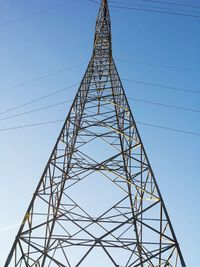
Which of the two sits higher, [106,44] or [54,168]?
[106,44]

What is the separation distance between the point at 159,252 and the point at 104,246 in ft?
4.64

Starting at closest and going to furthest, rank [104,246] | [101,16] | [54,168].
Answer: [104,246] → [54,168] → [101,16]

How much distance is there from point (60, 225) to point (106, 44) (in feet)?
36.4

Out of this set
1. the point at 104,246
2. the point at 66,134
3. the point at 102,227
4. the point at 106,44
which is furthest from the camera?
the point at 106,44

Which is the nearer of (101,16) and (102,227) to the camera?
(102,227)

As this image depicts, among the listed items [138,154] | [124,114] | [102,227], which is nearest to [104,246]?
[102,227]

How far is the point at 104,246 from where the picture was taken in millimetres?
7621

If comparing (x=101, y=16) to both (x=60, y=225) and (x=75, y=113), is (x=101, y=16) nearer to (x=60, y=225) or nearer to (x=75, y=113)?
(x=75, y=113)

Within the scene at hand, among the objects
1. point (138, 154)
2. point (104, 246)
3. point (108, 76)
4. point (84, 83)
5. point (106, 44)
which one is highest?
point (106, 44)

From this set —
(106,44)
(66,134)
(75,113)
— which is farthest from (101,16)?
(66,134)

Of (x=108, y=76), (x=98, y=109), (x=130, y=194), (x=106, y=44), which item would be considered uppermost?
(x=106, y=44)

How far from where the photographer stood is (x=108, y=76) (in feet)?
48.9

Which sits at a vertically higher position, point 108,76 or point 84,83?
point 108,76

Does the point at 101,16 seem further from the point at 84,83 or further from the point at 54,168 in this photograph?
the point at 54,168
